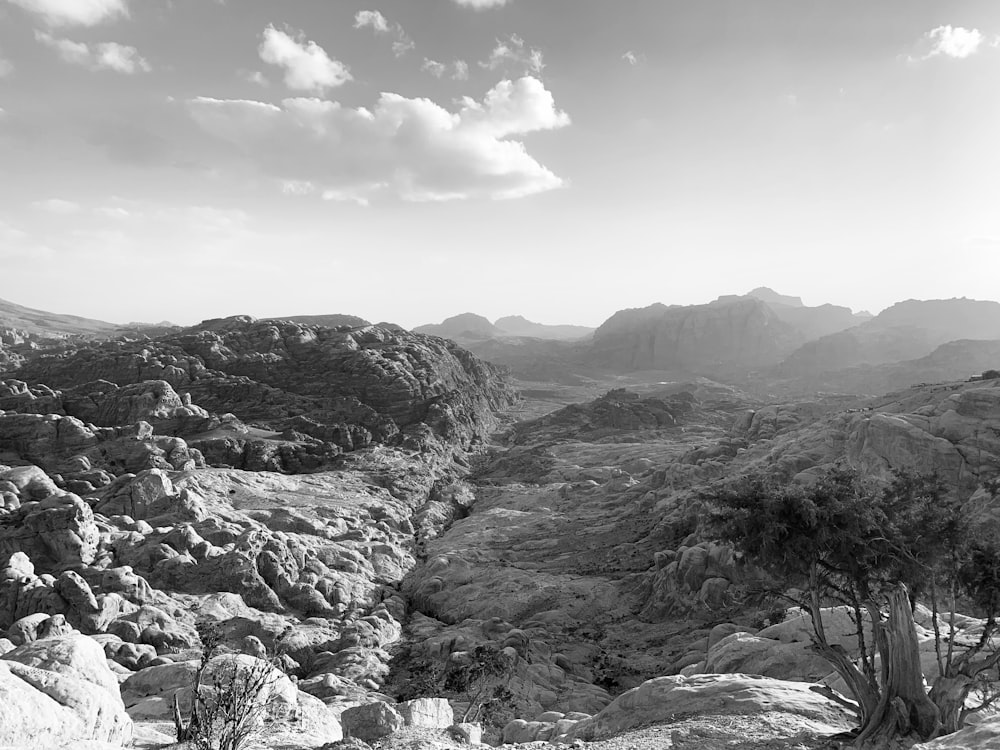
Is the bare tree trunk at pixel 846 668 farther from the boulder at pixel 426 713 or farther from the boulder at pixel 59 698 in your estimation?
the boulder at pixel 59 698

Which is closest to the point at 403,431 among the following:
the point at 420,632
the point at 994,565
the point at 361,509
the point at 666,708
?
the point at 361,509

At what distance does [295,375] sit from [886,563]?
Answer: 90848 millimetres

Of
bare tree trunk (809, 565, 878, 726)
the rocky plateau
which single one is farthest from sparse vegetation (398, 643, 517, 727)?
bare tree trunk (809, 565, 878, 726)

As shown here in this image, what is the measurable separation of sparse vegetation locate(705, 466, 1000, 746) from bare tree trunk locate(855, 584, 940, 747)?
24mm

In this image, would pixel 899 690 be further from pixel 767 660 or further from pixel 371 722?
pixel 371 722

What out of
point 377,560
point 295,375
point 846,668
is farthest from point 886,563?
point 295,375

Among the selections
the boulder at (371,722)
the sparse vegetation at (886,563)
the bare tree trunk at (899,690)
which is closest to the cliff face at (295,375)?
the boulder at (371,722)

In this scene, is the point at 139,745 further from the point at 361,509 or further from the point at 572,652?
the point at 361,509

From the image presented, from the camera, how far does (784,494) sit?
15430 mm

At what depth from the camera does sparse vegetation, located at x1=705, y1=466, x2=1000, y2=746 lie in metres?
14.8

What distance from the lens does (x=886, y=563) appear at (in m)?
14.9

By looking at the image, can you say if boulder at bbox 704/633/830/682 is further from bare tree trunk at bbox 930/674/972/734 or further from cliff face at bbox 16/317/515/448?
cliff face at bbox 16/317/515/448

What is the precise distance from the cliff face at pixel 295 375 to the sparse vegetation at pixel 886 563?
7081 centimetres

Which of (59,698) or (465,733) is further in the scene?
(465,733)
